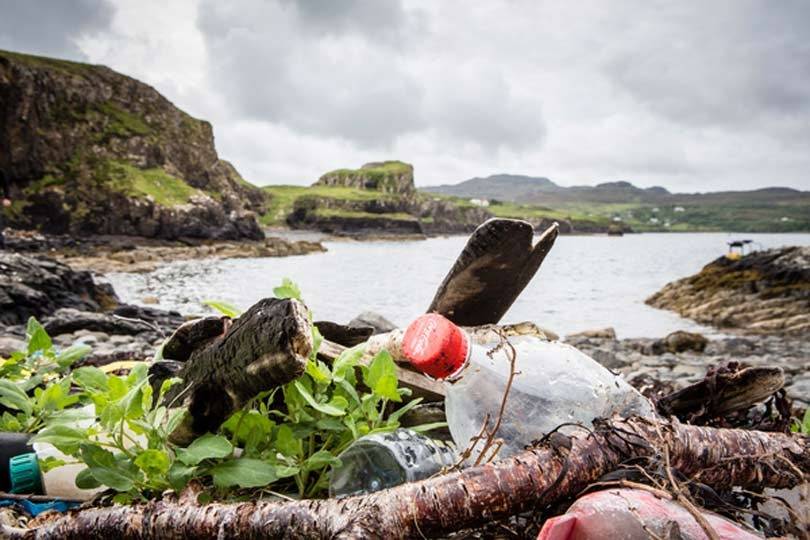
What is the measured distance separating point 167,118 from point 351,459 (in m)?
95.5

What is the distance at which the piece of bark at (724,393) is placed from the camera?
159 centimetres

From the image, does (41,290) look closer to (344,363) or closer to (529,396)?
(344,363)

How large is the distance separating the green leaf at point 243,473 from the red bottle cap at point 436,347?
0.46m

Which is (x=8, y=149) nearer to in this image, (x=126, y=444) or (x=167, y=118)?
(x=167, y=118)

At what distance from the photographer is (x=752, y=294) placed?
820 inches

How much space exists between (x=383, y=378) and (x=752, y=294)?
24.2 m

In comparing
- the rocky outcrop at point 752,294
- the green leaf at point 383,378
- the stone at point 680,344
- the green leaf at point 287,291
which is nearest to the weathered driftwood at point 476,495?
the green leaf at point 383,378

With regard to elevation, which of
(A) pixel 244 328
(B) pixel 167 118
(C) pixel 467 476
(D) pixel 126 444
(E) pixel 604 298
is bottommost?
(E) pixel 604 298

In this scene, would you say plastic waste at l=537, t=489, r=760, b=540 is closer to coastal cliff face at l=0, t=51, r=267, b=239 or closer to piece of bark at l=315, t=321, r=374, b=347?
piece of bark at l=315, t=321, r=374, b=347

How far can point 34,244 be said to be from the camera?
4416 centimetres

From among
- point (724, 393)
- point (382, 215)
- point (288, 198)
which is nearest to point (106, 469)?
point (724, 393)

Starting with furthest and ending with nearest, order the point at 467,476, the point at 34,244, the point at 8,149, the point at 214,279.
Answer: the point at 8,149, the point at 34,244, the point at 214,279, the point at 467,476

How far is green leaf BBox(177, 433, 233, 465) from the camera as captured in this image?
3.93ft

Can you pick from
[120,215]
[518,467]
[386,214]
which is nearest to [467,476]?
[518,467]
